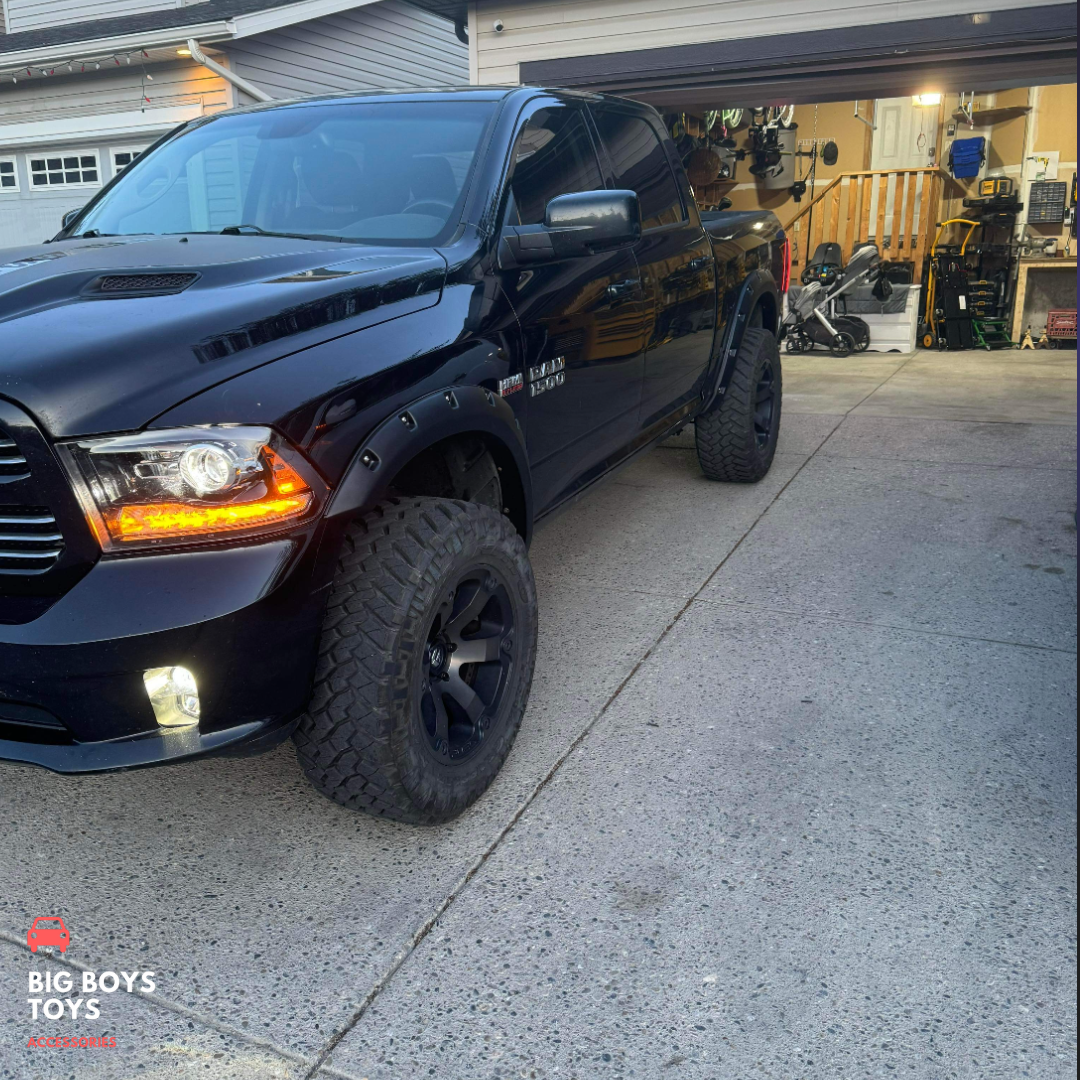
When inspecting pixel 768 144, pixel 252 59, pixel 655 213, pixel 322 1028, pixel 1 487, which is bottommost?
pixel 322 1028

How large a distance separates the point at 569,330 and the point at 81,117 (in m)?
11.7

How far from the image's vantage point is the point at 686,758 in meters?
2.89

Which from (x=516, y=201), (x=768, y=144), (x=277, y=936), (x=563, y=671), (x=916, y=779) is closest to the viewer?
(x=277, y=936)

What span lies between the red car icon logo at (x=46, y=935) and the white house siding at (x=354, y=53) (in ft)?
37.3

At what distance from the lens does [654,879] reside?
2.37 meters

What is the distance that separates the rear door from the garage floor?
3.10 feet

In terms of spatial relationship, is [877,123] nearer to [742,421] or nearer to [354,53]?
[354,53]

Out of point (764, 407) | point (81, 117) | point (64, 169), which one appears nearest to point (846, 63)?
point (764, 407)

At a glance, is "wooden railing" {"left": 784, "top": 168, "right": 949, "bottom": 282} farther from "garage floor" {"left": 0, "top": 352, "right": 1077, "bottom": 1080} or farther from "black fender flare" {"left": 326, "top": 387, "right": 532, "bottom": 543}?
"black fender flare" {"left": 326, "top": 387, "right": 532, "bottom": 543}

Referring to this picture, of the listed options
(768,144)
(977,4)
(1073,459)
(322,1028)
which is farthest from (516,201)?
(768,144)

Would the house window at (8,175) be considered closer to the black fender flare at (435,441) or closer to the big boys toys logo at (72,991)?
the black fender flare at (435,441)

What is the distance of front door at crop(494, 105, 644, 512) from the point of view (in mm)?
3070

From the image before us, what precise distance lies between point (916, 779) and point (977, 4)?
7.06 m

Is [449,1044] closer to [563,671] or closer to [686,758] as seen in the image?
[686,758]
